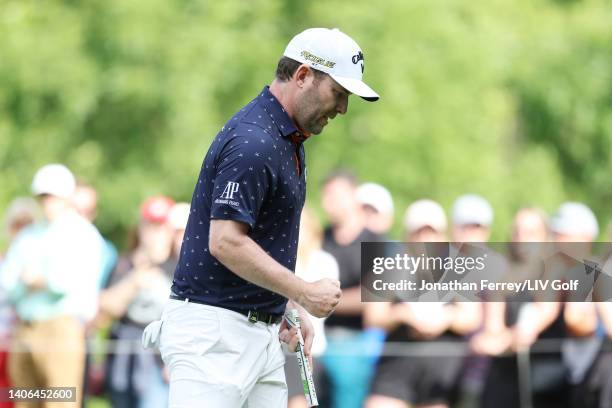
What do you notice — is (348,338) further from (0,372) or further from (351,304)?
(0,372)

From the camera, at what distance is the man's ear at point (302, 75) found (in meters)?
5.12

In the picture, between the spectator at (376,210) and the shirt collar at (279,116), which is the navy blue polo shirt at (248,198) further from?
the spectator at (376,210)

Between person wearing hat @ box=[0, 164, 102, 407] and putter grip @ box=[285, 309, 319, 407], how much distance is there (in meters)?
4.04

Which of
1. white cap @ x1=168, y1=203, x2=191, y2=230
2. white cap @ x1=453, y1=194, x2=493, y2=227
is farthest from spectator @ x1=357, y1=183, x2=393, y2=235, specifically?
white cap @ x1=168, y1=203, x2=191, y2=230

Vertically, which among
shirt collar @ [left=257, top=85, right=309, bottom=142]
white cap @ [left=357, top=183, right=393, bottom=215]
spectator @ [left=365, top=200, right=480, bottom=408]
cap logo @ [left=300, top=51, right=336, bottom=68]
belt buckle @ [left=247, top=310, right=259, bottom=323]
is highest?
cap logo @ [left=300, top=51, right=336, bottom=68]

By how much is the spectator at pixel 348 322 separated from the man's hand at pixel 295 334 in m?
3.84

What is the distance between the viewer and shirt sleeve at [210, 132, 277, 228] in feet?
15.8

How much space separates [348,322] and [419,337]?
0.57 meters

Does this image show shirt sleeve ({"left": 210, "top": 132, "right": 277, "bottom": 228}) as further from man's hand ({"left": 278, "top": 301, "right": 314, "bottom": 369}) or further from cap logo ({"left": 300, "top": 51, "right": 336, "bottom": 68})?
man's hand ({"left": 278, "top": 301, "right": 314, "bottom": 369})

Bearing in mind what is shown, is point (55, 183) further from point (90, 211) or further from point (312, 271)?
point (312, 271)

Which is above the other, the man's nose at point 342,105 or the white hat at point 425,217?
the man's nose at point 342,105

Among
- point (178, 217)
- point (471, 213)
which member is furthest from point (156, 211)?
point (471, 213)

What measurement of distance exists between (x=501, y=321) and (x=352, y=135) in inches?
360

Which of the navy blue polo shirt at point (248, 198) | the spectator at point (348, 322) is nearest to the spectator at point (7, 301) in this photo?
the spectator at point (348, 322)
